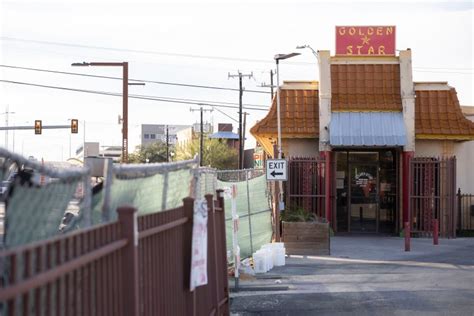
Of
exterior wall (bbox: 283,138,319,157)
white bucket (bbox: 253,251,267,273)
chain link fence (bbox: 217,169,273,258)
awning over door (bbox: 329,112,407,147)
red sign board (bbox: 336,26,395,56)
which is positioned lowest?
white bucket (bbox: 253,251,267,273)

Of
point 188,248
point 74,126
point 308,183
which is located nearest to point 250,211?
point 308,183

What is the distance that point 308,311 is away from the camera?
35.9 feet

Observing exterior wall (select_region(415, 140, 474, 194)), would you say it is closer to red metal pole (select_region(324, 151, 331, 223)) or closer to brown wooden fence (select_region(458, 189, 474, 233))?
brown wooden fence (select_region(458, 189, 474, 233))

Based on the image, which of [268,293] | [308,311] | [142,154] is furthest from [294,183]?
[142,154]

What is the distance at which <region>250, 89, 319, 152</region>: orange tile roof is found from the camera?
24.9m

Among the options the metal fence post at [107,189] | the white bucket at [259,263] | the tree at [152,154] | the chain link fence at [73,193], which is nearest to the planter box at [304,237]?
the white bucket at [259,263]

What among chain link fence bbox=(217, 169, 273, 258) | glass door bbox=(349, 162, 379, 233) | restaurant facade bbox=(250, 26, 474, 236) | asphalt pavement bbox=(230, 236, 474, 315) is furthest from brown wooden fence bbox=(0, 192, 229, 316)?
glass door bbox=(349, 162, 379, 233)

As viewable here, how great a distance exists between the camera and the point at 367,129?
80.0 ft

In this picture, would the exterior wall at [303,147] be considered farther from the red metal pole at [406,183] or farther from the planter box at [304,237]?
the planter box at [304,237]

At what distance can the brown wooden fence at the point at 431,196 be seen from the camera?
24.4 m

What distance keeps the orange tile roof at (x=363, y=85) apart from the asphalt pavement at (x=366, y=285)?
247 inches

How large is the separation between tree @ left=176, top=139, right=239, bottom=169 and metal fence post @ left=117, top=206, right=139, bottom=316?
253 feet

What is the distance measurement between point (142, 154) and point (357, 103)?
8884 cm

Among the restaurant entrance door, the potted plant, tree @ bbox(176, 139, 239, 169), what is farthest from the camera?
tree @ bbox(176, 139, 239, 169)
